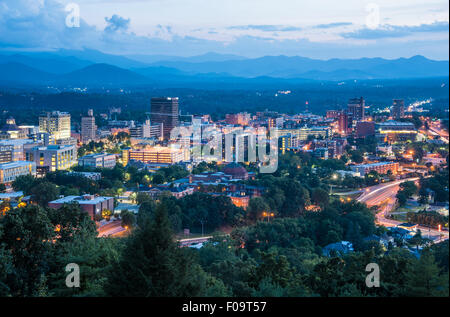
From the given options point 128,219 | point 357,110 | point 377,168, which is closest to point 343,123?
point 357,110

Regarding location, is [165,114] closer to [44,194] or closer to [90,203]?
[44,194]

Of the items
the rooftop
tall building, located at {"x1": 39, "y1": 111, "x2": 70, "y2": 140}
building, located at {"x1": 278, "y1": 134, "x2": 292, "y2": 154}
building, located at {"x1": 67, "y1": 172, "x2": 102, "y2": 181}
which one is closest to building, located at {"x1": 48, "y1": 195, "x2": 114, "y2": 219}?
the rooftop

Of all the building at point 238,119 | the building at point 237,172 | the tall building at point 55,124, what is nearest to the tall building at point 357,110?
the building at point 238,119

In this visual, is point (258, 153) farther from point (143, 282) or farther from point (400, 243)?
point (143, 282)

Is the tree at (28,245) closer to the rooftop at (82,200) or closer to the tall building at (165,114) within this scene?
the rooftop at (82,200)

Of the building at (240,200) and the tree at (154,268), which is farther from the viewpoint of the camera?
the building at (240,200)

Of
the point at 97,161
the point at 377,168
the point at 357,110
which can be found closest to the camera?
the point at 377,168

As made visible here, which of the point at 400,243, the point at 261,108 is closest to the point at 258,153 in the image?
the point at 400,243
